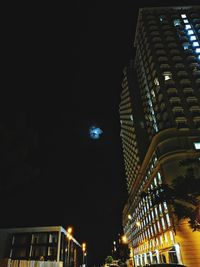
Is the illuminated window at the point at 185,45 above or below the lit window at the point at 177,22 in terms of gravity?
below

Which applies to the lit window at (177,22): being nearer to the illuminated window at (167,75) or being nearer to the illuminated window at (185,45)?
the illuminated window at (185,45)

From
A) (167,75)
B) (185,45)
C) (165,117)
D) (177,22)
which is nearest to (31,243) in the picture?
(165,117)

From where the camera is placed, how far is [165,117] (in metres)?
47.0

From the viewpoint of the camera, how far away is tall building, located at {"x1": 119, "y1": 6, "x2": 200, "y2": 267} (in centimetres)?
3644

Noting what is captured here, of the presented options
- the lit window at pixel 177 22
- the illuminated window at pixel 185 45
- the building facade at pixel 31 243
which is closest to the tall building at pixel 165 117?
the lit window at pixel 177 22

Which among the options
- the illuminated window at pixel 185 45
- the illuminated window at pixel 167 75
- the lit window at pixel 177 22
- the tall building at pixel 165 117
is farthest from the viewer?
the lit window at pixel 177 22

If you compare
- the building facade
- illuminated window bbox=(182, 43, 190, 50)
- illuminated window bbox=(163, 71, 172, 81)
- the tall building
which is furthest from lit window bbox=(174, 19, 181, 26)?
the building facade

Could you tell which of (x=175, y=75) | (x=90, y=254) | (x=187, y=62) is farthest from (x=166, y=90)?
(x=90, y=254)

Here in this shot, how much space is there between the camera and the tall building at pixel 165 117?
3644 centimetres

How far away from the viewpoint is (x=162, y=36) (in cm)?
6206

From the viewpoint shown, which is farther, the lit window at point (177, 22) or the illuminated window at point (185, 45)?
the lit window at point (177, 22)

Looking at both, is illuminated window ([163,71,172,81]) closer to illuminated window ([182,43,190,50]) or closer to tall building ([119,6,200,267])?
tall building ([119,6,200,267])

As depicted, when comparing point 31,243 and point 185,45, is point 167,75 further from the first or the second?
point 31,243

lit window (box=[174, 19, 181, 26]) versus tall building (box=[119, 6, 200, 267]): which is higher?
lit window (box=[174, 19, 181, 26])
